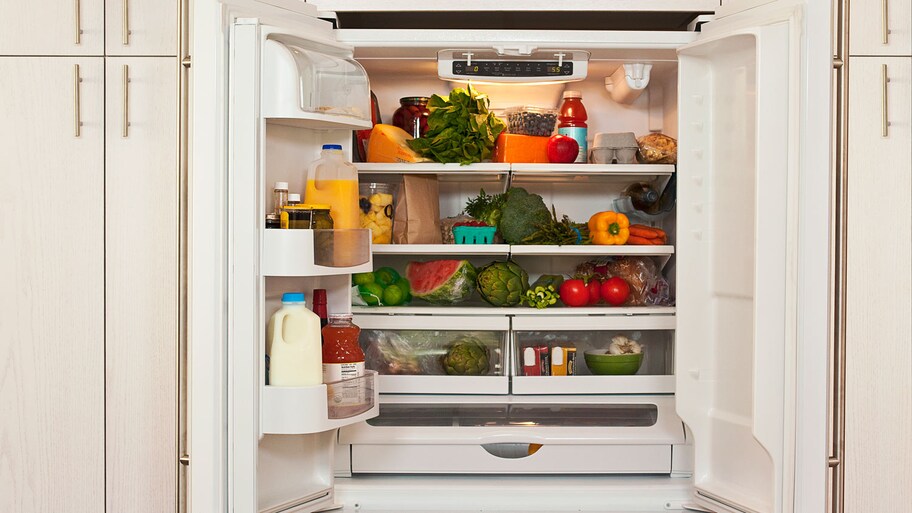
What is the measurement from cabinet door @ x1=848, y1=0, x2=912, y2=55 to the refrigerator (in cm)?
24

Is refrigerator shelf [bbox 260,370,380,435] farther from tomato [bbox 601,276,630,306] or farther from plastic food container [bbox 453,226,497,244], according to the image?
tomato [bbox 601,276,630,306]

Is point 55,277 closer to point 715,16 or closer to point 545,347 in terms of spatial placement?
point 545,347

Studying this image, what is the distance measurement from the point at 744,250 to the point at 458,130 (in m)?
0.84

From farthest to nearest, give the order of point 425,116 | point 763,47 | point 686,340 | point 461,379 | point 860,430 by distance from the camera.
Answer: point 425,116 < point 461,379 < point 686,340 < point 860,430 < point 763,47

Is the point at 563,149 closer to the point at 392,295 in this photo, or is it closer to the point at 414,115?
the point at 414,115

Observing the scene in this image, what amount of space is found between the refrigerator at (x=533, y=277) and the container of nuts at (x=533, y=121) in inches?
5.5

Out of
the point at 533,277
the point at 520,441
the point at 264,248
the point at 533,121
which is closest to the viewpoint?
the point at 264,248

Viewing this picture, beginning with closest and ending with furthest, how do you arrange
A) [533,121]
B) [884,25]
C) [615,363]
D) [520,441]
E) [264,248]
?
[264,248] < [884,25] < [520,441] < [615,363] < [533,121]

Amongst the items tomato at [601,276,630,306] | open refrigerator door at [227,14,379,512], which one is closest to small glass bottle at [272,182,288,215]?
open refrigerator door at [227,14,379,512]

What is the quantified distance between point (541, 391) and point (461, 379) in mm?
231

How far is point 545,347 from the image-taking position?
236cm

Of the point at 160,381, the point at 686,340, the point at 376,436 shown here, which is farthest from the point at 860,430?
the point at 160,381

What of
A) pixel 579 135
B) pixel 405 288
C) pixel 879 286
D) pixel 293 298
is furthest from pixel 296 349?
pixel 879 286

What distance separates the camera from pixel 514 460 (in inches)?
88.3
